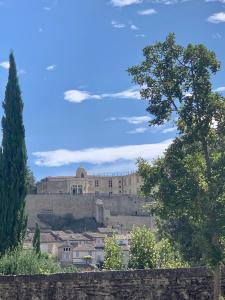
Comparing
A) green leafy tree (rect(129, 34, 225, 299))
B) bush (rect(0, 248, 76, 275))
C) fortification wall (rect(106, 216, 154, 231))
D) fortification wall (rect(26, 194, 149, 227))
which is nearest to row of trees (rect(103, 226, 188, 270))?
bush (rect(0, 248, 76, 275))

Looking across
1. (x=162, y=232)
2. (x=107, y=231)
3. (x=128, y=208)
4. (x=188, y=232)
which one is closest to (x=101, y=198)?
(x=128, y=208)

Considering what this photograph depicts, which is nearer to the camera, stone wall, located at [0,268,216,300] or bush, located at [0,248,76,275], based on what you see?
stone wall, located at [0,268,216,300]

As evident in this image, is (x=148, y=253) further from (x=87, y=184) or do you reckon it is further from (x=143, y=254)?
(x=87, y=184)

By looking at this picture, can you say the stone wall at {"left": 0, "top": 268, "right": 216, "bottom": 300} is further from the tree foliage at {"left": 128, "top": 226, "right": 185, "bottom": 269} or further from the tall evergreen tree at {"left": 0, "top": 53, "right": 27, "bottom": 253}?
the tree foliage at {"left": 128, "top": 226, "right": 185, "bottom": 269}

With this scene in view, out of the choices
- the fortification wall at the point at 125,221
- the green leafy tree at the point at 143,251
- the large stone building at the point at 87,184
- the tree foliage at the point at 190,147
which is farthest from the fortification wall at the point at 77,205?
the tree foliage at the point at 190,147

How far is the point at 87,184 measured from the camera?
135000 millimetres

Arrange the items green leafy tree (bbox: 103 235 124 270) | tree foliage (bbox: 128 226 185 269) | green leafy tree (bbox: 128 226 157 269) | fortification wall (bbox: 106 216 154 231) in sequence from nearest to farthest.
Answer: tree foliage (bbox: 128 226 185 269) < green leafy tree (bbox: 128 226 157 269) < green leafy tree (bbox: 103 235 124 270) < fortification wall (bbox: 106 216 154 231)

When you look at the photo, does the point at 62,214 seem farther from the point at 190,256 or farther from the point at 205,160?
the point at 205,160

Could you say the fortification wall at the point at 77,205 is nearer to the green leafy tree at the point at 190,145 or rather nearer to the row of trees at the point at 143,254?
the row of trees at the point at 143,254

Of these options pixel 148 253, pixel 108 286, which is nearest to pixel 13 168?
pixel 148 253

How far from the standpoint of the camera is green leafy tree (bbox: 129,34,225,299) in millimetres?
18609

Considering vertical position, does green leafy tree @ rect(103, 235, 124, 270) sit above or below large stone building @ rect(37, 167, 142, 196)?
below

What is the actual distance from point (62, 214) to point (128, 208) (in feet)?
39.7

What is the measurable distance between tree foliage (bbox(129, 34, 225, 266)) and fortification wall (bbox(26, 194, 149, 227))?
275 feet
